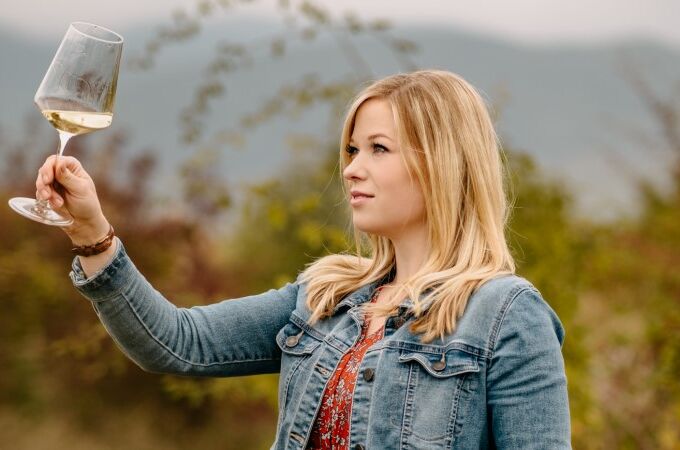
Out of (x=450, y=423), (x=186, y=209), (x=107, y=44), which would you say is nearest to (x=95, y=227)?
(x=107, y=44)

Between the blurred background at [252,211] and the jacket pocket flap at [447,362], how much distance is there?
110 cm

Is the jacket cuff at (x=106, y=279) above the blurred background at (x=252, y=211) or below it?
above

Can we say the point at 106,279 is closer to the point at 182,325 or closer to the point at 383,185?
the point at 182,325

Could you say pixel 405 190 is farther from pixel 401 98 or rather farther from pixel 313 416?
pixel 313 416

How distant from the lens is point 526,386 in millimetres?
1738

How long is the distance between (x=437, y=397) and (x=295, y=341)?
409 mm

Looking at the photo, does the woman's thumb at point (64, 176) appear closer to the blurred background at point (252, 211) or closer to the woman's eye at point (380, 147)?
the woman's eye at point (380, 147)

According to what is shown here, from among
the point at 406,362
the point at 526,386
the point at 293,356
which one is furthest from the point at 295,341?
the point at 526,386

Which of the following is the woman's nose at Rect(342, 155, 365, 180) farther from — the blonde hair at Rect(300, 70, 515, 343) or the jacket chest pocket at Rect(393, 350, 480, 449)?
the jacket chest pocket at Rect(393, 350, 480, 449)

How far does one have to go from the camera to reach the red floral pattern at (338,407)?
6.23 feet

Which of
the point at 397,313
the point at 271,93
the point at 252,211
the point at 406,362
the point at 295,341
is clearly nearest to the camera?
the point at 406,362

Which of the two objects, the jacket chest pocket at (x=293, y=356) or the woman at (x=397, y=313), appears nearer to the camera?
the woman at (x=397, y=313)

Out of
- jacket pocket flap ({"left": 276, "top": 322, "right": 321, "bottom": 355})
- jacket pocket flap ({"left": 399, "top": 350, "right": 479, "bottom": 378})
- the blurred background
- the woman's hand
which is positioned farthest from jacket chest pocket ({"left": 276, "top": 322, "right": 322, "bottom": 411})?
the blurred background

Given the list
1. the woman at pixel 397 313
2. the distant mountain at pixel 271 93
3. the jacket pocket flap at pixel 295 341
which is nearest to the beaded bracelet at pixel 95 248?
the woman at pixel 397 313
